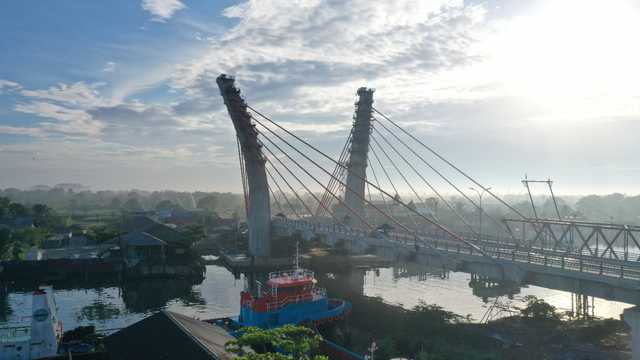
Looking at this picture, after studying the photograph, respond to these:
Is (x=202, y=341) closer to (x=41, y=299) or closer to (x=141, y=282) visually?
(x=41, y=299)

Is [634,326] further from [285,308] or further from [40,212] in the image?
[40,212]

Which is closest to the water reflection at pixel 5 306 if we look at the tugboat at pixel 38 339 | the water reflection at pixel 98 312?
the water reflection at pixel 98 312

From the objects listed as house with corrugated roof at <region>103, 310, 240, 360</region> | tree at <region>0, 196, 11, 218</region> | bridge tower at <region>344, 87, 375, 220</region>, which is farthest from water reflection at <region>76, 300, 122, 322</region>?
tree at <region>0, 196, 11, 218</region>

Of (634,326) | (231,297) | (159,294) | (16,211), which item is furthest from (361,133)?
(16,211)

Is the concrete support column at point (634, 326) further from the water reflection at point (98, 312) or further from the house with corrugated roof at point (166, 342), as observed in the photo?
the water reflection at point (98, 312)

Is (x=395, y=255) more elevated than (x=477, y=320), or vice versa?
(x=395, y=255)

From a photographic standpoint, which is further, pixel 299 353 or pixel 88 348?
pixel 88 348

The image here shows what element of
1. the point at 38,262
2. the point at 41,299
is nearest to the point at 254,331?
the point at 41,299

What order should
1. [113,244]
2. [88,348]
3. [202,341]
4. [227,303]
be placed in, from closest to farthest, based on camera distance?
1. [202,341]
2. [88,348]
3. [227,303]
4. [113,244]
